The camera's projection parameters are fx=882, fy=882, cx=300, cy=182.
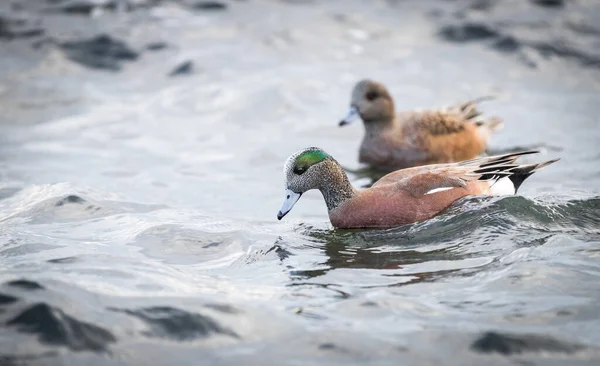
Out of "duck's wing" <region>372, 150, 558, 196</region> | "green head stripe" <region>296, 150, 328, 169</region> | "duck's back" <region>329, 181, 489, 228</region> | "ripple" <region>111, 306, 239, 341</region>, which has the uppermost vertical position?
"green head stripe" <region>296, 150, 328, 169</region>

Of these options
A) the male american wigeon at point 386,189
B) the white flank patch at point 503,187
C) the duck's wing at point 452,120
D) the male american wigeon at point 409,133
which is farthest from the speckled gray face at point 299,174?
the duck's wing at point 452,120

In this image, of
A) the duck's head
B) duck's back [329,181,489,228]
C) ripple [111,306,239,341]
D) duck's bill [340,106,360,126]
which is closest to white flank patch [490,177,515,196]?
duck's back [329,181,489,228]

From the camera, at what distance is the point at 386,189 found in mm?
7160

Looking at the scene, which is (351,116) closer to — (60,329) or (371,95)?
(371,95)

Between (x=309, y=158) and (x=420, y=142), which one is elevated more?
(x=309, y=158)

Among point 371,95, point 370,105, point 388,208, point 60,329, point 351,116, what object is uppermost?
point 371,95

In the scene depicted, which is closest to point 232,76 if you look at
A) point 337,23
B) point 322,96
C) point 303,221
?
point 322,96

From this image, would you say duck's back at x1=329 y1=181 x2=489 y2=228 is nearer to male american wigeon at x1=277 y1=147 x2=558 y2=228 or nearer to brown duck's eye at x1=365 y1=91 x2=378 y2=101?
male american wigeon at x1=277 y1=147 x2=558 y2=228

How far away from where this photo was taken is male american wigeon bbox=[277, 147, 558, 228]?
7043mm

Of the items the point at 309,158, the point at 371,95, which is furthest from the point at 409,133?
the point at 309,158

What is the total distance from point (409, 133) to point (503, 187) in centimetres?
221

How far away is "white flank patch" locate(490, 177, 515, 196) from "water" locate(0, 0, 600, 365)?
0.34 meters

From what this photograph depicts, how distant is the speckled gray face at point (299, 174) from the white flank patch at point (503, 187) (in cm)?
153

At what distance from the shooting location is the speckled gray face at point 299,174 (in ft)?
23.3
